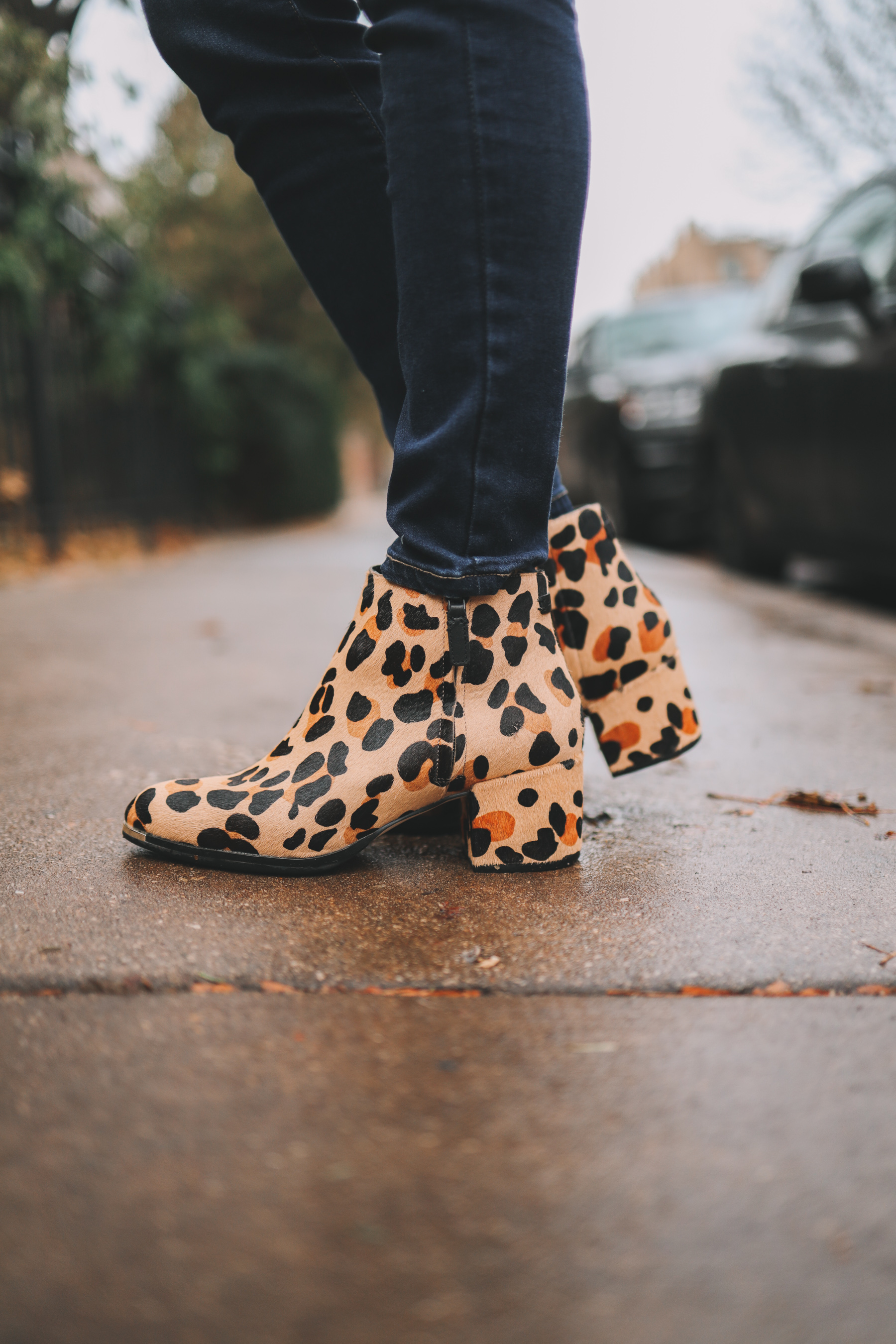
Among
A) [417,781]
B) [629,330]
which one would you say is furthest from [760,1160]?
[629,330]

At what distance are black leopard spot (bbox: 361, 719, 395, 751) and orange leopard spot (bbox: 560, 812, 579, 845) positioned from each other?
0.22 metres

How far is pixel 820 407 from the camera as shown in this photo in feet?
12.1

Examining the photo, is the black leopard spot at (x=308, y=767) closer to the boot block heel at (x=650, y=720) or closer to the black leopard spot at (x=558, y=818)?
the black leopard spot at (x=558, y=818)

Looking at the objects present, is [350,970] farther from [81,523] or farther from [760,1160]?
[81,523]

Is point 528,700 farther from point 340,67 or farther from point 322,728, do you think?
point 340,67

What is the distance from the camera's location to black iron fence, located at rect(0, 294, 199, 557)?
5570 millimetres

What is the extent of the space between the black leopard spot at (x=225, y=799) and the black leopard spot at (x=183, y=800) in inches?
0.5

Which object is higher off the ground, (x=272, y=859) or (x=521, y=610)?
→ (x=521, y=610)

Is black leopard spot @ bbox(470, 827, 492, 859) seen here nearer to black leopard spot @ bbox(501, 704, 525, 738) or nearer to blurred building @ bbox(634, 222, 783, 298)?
black leopard spot @ bbox(501, 704, 525, 738)

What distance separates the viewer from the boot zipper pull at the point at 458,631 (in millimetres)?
1240

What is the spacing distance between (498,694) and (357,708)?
155 millimetres

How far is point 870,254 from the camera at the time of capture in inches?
141

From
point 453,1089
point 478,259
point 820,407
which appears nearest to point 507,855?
point 453,1089

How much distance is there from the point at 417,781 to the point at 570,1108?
20.1 inches
